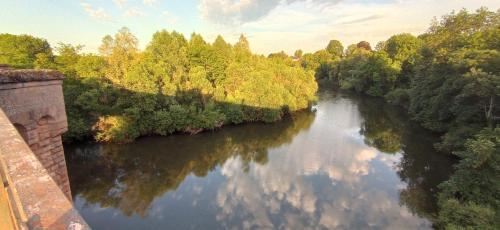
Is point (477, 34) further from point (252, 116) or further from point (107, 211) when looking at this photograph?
point (107, 211)

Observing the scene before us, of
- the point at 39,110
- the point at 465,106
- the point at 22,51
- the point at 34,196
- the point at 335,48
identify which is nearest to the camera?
the point at 34,196

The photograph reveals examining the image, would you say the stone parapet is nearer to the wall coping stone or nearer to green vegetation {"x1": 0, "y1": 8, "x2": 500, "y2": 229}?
the wall coping stone

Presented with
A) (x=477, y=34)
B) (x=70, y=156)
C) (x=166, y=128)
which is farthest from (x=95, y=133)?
(x=477, y=34)

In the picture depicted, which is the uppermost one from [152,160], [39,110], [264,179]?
[39,110]

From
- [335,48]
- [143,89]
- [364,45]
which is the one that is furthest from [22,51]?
[364,45]

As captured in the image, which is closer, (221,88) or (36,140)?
(36,140)

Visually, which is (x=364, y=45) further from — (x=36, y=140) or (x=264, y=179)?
(x=36, y=140)

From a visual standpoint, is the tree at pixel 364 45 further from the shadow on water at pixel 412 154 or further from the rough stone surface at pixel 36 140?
the rough stone surface at pixel 36 140
